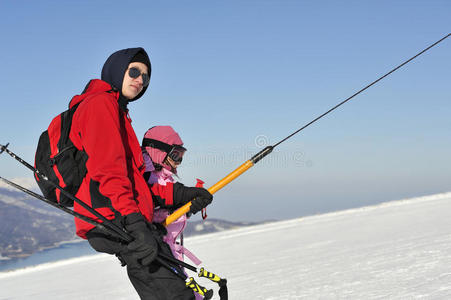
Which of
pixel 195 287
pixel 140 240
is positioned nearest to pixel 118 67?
pixel 140 240

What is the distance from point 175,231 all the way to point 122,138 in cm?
65

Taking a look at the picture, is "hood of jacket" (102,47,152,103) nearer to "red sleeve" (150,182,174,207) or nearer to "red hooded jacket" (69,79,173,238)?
"red hooded jacket" (69,79,173,238)

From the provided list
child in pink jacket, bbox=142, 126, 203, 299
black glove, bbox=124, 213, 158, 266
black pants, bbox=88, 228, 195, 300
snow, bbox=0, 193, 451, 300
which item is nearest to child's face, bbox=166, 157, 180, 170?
child in pink jacket, bbox=142, 126, 203, 299

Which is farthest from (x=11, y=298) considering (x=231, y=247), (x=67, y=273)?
(x=231, y=247)

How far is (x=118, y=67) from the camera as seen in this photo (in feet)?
7.25

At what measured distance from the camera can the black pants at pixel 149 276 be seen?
1.99 metres

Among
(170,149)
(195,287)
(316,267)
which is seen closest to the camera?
(195,287)

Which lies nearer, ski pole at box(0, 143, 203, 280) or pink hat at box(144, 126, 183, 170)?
ski pole at box(0, 143, 203, 280)

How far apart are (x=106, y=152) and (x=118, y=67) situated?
0.57m

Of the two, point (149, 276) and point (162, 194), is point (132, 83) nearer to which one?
point (162, 194)

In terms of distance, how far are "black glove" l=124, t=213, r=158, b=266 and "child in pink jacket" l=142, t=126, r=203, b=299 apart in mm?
477

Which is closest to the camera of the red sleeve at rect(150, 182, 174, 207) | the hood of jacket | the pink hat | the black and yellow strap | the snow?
the black and yellow strap

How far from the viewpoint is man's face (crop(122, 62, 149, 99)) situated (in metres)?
2.23

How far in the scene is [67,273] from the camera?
9.36 metres
